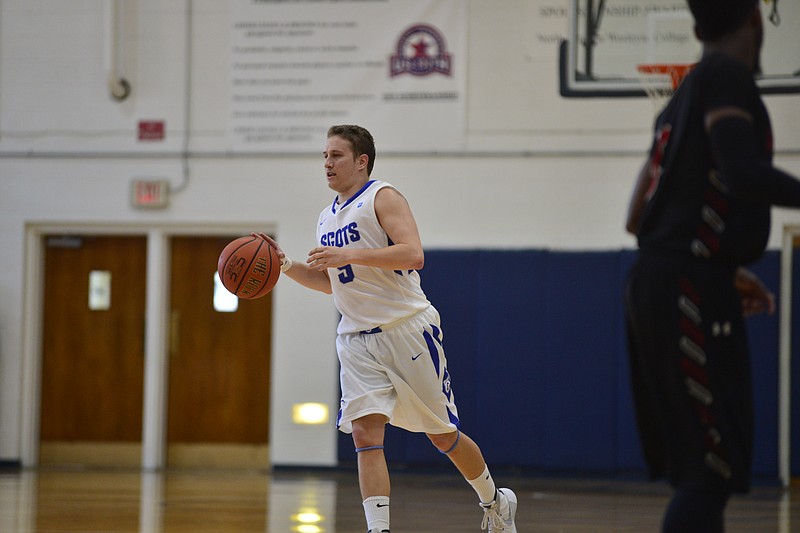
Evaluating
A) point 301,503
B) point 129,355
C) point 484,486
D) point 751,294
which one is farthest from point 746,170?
point 129,355

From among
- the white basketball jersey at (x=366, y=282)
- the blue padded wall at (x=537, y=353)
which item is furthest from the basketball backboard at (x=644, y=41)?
the white basketball jersey at (x=366, y=282)

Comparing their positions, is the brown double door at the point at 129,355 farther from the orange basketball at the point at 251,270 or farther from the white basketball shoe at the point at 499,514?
the white basketball shoe at the point at 499,514

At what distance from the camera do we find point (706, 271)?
6.52ft

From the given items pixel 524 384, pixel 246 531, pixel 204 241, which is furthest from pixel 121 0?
pixel 246 531

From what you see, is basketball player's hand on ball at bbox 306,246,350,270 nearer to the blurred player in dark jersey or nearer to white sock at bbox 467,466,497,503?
white sock at bbox 467,466,497,503

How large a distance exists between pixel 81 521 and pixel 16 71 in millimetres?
4721

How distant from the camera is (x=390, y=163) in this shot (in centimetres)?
783

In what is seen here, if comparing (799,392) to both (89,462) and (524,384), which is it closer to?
(524,384)

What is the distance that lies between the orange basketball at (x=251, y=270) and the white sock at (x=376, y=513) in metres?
1.00

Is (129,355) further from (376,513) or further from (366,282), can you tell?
(376,513)

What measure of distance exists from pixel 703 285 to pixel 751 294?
20 cm

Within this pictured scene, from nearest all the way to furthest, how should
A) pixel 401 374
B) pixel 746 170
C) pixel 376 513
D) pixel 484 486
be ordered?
1. pixel 746 170
2. pixel 376 513
3. pixel 401 374
4. pixel 484 486

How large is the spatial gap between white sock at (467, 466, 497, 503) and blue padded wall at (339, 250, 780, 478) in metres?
3.56

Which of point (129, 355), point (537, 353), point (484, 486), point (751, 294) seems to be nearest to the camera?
point (751, 294)
